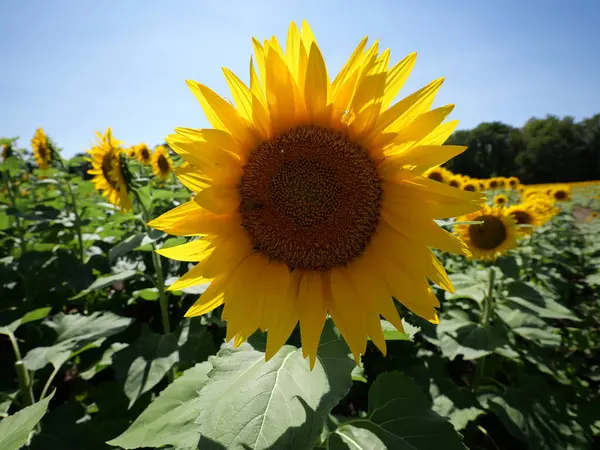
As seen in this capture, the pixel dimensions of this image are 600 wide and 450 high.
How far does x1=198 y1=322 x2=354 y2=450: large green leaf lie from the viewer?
1.19 meters

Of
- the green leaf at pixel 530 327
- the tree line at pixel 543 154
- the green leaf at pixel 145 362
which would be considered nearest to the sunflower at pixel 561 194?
the green leaf at pixel 530 327

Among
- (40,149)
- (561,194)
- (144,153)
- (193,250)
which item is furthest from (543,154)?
(193,250)

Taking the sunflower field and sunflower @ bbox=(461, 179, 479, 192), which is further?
sunflower @ bbox=(461, 179, 479, 192)

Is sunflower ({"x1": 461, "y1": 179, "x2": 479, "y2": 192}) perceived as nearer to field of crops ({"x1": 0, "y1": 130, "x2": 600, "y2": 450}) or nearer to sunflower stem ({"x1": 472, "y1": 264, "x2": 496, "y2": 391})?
field of crops ({"x1": 0, "y1": 130, "x2": 600, "y2": 450})

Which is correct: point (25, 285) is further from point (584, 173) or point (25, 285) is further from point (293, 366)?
point (584, 173)

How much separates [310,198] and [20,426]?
130cm

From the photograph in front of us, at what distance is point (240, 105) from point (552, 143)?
186ft

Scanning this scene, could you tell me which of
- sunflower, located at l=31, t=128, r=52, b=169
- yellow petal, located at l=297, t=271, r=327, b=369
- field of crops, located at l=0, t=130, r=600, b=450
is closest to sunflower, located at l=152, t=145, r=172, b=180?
field of crops, located at l=0, t=130, r=600, b=450

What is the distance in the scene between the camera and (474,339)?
3072mm

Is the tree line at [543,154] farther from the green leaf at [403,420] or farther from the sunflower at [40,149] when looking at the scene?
the green leaf at [403,420]

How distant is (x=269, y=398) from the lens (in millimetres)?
1294

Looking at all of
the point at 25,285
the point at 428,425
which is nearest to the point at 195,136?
the point at 428,425

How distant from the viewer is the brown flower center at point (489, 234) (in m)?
4.08

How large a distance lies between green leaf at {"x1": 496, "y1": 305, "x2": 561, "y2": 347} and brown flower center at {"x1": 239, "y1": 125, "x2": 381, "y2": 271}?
96.5 inches
